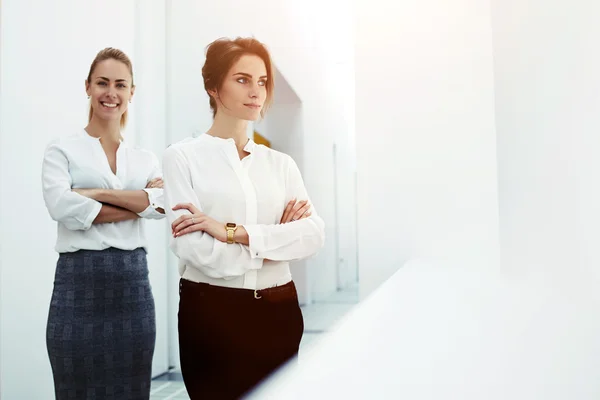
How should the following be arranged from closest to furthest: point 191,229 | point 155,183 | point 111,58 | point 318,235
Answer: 1. point 191,229
2. point 318,235
3. point 155,183
4. point 111,58

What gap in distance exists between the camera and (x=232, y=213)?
1.91 meters

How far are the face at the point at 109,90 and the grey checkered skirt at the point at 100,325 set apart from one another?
0.55m

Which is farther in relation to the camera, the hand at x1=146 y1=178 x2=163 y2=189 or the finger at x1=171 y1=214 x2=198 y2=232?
the hand at x1=146 y1=178 x2=163 y2=189

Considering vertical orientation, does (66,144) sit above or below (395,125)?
below

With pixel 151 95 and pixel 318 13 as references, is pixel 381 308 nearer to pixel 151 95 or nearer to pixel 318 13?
pixel 151 95

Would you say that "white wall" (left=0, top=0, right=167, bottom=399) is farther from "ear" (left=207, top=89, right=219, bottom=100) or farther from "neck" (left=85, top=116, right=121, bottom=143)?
"ear" (left=207, top=89, right=219, bottom=100)

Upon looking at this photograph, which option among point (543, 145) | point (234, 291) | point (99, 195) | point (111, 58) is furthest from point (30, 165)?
point (543, 145)

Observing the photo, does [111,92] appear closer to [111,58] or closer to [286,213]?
[111,58]

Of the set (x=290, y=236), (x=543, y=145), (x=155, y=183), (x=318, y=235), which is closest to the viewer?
(x=290, y=236)

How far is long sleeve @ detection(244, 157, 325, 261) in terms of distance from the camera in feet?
6.21

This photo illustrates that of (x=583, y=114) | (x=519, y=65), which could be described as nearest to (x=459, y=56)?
(x=519, y=65)

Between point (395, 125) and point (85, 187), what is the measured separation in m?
1.50

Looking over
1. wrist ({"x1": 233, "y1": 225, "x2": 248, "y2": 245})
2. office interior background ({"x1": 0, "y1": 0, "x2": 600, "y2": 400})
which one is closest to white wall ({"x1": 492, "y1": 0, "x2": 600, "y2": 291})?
office interior background ({"x1": 0, "y1": 0, "x2": 600, "y2": 400})

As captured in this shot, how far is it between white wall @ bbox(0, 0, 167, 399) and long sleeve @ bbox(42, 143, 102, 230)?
0.12 feet
